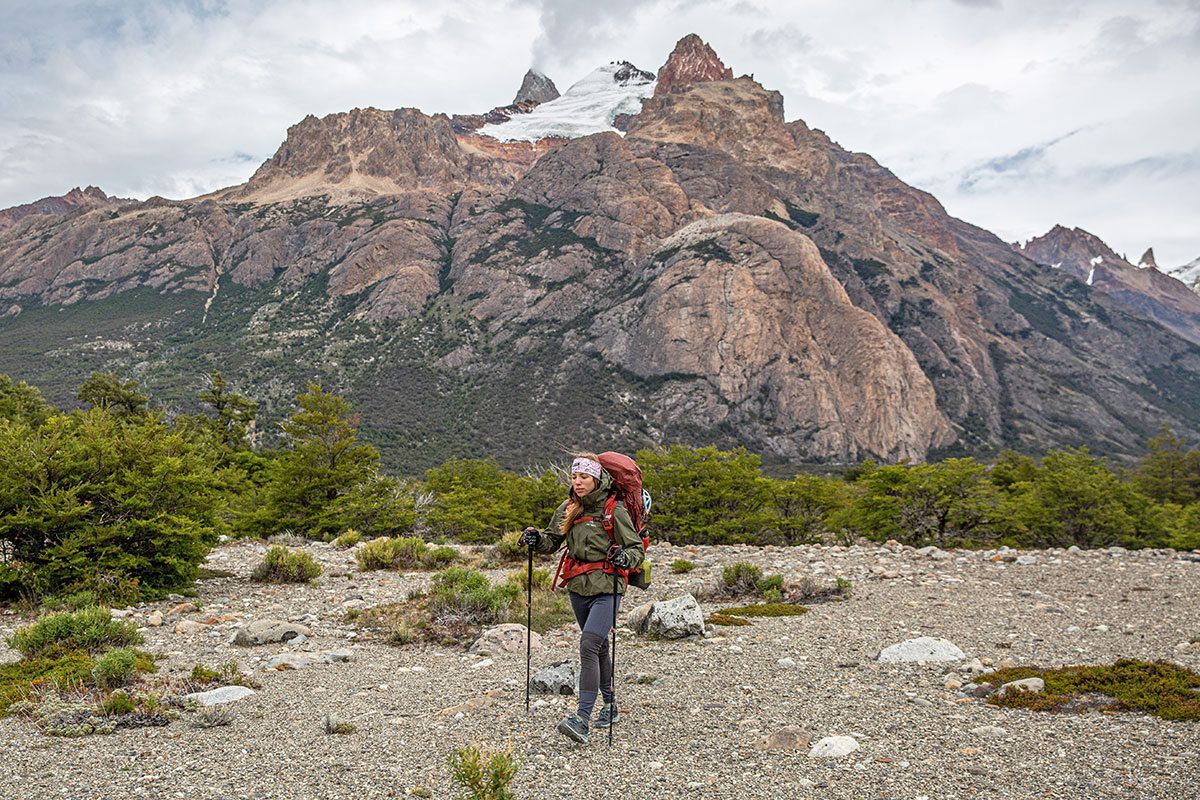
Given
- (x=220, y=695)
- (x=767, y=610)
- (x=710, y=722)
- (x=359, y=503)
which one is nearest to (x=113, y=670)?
(x=220, y=695)

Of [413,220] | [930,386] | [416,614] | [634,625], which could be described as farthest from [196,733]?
[413,220]

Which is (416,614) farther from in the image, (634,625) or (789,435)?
(789,435)

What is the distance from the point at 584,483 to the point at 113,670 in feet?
14.9

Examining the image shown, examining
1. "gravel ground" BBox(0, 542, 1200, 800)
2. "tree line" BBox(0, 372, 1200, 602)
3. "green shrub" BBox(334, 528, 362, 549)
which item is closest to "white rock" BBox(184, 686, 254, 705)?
"gravel ground" BBox(0, 542, 1200, 800)

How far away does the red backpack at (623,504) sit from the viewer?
498 cm

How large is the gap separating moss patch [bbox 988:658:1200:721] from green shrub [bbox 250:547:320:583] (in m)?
Answer: 10.5

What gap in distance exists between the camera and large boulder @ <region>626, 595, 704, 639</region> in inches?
311

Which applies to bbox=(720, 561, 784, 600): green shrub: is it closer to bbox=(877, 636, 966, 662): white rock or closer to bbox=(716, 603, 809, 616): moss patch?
bbox=(716, 603, 809, 616): moss patch

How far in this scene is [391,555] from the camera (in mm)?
12953

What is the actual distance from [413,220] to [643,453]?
140836 mm

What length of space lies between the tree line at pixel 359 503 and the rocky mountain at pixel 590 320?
55198mm

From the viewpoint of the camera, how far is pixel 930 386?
123 metres

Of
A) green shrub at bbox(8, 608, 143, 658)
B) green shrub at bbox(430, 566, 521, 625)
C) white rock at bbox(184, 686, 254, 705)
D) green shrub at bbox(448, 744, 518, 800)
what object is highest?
green shrub at bbox(448, 744, 518, 800)

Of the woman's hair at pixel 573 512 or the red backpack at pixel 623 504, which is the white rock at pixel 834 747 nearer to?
the red backpack at pixel 623 504
